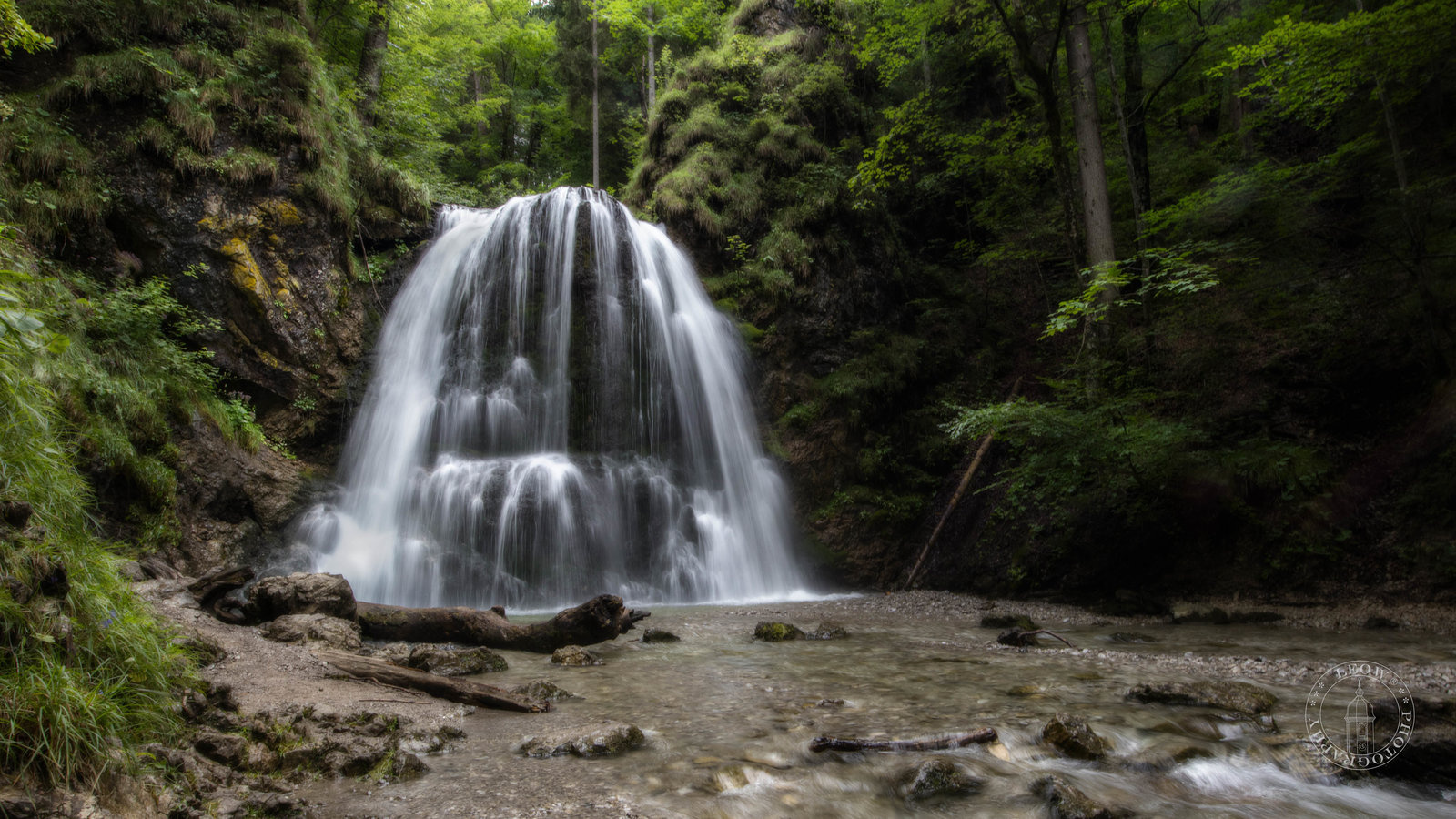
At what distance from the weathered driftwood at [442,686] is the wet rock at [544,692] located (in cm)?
13

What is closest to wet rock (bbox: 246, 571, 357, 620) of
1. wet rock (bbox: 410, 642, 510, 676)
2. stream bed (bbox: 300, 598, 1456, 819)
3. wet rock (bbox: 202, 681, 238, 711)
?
wet rock (bbox: 410, 642, 510, 676)

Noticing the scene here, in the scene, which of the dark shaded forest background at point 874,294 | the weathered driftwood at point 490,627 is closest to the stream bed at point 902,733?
the weathered driftwood at point 490,627

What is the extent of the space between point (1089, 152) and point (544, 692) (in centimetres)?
1035

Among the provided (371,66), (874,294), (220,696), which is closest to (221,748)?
(220,696)

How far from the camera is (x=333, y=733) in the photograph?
3.13 metres

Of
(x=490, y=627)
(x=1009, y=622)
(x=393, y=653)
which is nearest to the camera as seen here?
(x=393, y=653)

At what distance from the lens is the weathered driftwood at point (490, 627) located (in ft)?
19.5

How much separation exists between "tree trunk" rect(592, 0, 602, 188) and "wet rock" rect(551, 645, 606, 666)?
61.2ft

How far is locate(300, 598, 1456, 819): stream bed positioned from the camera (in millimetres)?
2771

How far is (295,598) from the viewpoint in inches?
215

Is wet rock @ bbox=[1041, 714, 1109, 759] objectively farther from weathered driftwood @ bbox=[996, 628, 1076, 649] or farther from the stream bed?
weathered driftwood @ bbox=[996, 628, 1076, 649]

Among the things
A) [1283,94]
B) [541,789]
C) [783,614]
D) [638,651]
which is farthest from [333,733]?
[1283,94]

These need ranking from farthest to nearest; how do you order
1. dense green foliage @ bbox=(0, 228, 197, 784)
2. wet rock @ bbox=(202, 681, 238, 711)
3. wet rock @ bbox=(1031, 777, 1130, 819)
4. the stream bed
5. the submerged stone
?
the submerged stone < wet rock @ bbox=(202, 681, 238, 711) < the stream bed < wet rock @ bbox=(1031, 777, 1130, 819) < dense green foliage @ bbox=(0, 228, 197, 784)

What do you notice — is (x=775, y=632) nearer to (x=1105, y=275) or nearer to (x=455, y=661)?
(x=455, y=661)
